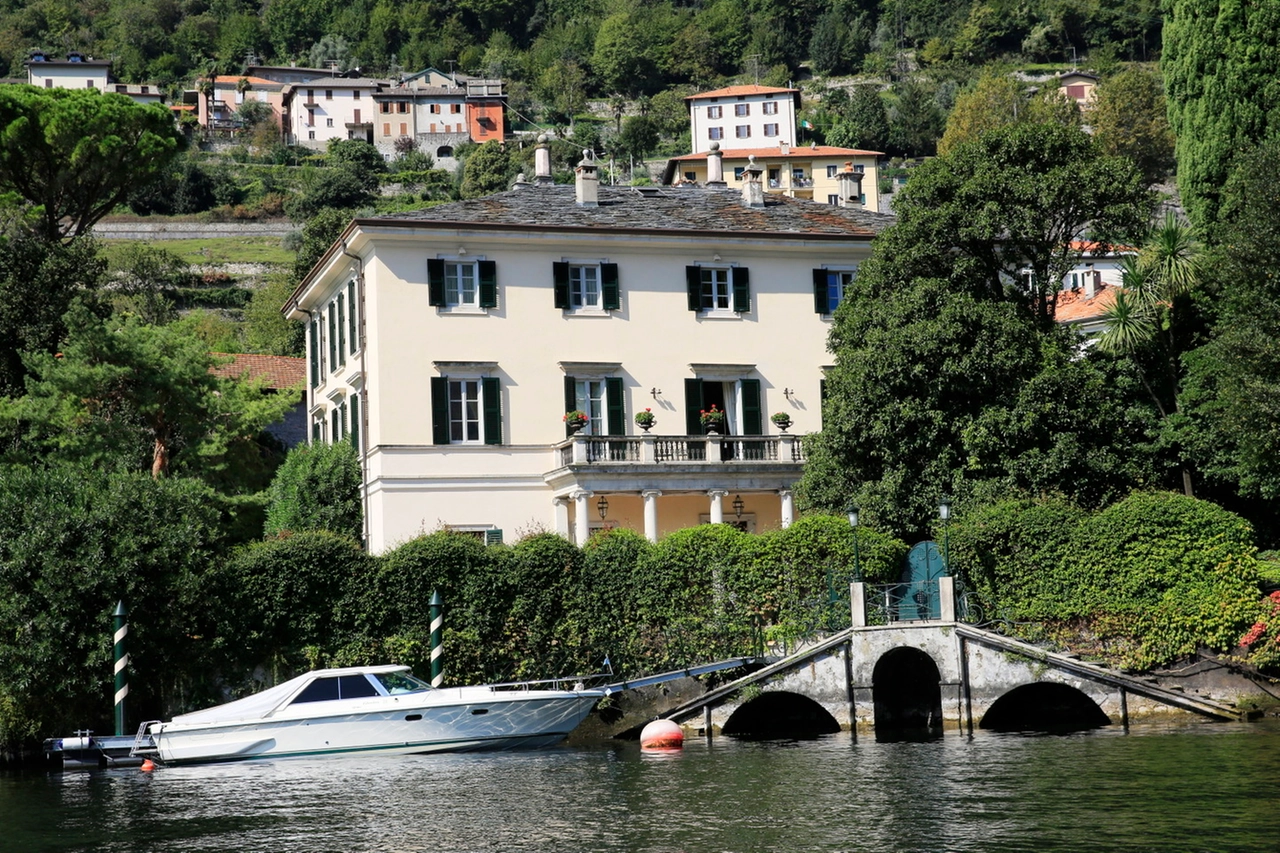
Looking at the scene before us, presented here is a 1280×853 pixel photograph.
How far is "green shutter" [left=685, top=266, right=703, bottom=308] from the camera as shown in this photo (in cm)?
4116

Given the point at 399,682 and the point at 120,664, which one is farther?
the point at 399,682

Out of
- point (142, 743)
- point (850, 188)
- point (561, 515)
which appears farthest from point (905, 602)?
Result: point (850, 188)

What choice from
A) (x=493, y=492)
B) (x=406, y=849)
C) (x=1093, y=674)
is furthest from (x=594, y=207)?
(x=406, y=849)

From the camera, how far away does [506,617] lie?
31.7 m

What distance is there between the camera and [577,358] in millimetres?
40156

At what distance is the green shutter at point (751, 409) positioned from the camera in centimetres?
4097

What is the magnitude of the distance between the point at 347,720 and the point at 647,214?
61.2 ft

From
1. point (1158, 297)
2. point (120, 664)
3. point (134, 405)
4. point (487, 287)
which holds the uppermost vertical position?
point (487, 287)

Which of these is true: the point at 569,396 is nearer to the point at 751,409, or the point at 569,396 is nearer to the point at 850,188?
the point at 751,409

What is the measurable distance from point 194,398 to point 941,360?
65.6 ft

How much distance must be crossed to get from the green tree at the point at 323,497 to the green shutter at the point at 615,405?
21.8 feet

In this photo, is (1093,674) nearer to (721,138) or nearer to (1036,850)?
(1036,850)

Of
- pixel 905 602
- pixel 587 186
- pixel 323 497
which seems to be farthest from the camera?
pixel 587 186

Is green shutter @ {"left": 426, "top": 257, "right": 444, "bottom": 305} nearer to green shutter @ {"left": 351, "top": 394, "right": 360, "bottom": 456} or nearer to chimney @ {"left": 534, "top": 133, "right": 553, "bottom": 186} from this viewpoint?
green shutter @ {"left": 351, "top": 394, "right": 360, "bottom": 456}
